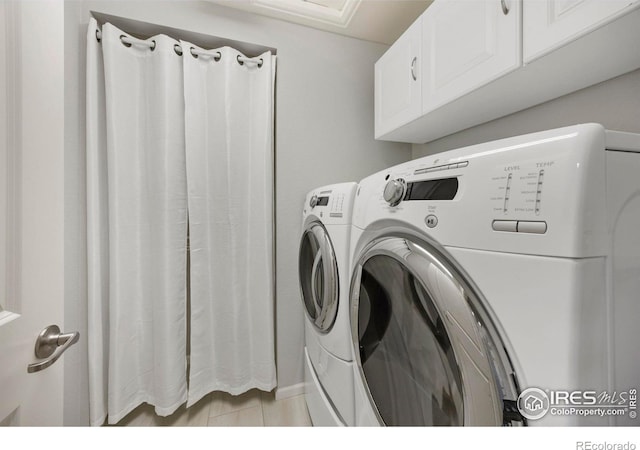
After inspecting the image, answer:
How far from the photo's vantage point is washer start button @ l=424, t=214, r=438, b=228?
0.45 meters

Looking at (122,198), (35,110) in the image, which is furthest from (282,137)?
(35,110)

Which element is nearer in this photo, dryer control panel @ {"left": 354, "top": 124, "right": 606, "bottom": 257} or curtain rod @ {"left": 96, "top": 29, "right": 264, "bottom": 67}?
dryer control panel @ {"left": 354, "top": 124, "right": 606, "bottom": 257}

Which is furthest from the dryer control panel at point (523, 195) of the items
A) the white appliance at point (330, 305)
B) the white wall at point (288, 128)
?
the white wall at point (288, 128)

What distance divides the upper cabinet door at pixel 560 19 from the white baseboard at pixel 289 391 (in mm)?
1801

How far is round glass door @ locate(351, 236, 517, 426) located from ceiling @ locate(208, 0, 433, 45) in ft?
4.67

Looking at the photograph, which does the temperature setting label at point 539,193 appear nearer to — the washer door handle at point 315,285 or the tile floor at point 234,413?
the washer door handle at point 315,285

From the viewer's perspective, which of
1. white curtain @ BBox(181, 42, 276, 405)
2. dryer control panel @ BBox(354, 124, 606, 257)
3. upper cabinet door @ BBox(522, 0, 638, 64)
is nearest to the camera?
dryer control panel @ BBox(354, 124, 606, 257)

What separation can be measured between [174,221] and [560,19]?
1.60 meters

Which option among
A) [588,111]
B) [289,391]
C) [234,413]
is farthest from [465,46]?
[234,413]

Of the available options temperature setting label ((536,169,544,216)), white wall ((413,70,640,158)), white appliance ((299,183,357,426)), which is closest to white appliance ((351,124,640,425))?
temperature setting label ((536,169,544,216))

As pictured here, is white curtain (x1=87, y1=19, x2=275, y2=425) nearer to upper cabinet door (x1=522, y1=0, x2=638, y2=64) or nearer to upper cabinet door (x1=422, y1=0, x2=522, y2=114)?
upper cabinet door (x1=422, y1=0, x2=522, y2=114)

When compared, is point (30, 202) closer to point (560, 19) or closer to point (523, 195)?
point (523, 195)
